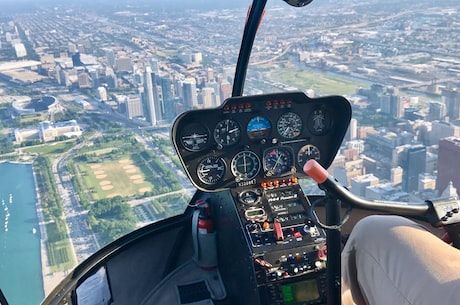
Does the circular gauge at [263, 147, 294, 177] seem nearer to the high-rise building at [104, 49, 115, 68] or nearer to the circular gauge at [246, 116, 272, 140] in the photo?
the circular gauge at [246, 116, 272, 140]

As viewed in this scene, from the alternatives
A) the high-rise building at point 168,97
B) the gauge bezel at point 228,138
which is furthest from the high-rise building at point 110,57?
the gauge bezel at point 228,138

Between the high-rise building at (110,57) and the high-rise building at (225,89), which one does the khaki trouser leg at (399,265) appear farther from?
the high-rise building at (110,57)

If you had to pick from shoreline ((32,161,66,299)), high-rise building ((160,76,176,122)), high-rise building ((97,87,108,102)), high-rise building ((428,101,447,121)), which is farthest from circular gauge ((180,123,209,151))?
high-rise building ((428,101,447,121))

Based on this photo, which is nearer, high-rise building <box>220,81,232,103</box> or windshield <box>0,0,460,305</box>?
windshield <box>0,0,460,305</box>

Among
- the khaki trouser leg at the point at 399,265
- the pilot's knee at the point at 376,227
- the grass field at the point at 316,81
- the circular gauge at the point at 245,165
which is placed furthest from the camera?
the grass field at the point at 316,81

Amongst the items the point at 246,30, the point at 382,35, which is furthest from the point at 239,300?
the point at 382,35

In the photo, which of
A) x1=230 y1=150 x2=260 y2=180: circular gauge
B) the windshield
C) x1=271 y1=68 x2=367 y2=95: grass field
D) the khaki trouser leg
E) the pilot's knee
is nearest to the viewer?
the khaki trouser leg

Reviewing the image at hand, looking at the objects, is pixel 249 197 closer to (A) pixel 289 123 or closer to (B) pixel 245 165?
(B) pixel 245 165
